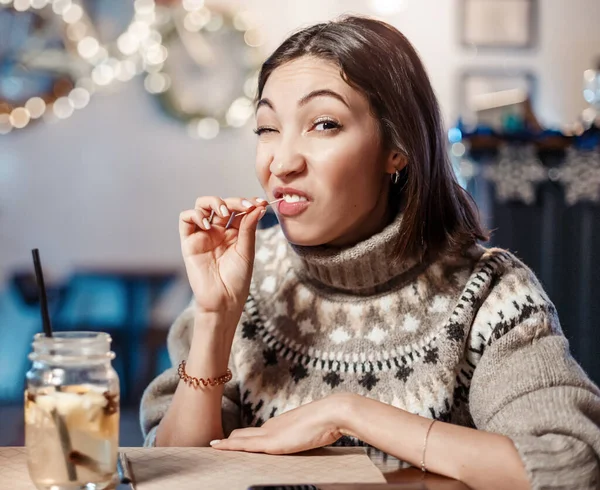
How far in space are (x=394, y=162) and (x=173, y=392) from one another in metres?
0.60

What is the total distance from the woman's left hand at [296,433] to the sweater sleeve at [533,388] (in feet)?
0.83

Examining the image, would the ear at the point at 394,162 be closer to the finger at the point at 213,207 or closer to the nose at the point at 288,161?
the nose at the point at 288,161

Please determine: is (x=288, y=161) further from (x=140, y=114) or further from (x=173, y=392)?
(x=140, y=114)

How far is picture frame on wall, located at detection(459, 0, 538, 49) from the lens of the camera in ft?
15.5

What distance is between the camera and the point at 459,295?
1.42 m

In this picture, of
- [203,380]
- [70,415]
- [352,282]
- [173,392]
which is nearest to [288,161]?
[352,282]

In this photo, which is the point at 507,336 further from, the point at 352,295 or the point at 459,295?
the point at 352,295

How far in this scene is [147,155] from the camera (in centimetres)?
458

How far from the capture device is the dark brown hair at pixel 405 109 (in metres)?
1.39

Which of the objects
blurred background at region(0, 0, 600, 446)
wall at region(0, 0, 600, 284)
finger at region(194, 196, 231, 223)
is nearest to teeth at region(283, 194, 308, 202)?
finger at region(194, 196, 231, 223)

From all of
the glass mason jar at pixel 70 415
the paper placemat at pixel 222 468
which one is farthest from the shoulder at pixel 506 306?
the glass mason jar at pixel 70 415

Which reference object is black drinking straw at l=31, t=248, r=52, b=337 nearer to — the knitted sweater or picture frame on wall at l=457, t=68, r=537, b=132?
the knitted sweater

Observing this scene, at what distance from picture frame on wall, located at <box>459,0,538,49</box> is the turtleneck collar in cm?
361

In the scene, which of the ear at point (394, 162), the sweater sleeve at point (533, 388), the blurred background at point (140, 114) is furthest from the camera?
the blurred background at point (140, 114)
